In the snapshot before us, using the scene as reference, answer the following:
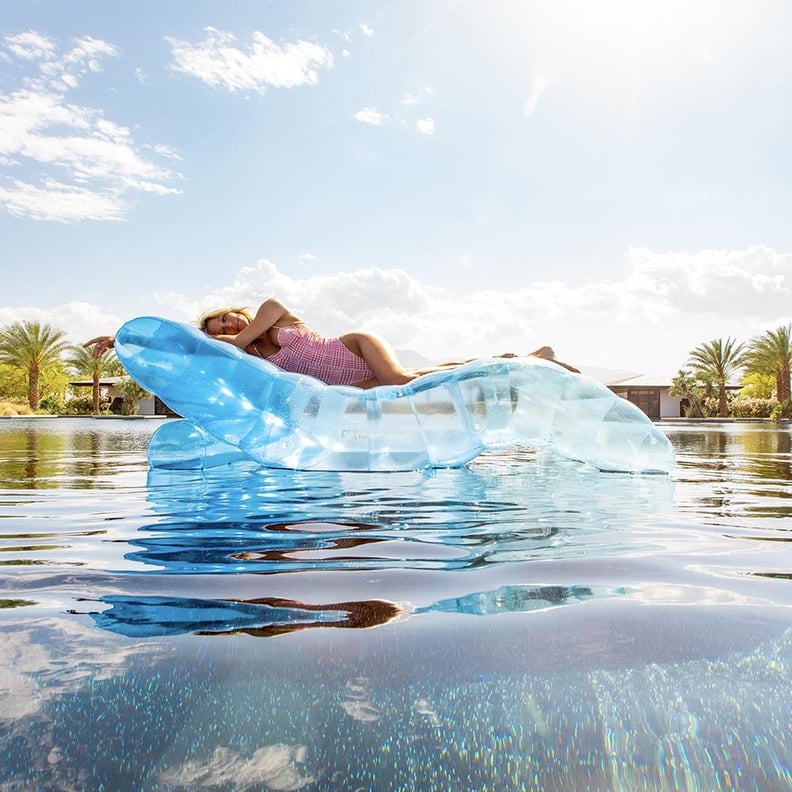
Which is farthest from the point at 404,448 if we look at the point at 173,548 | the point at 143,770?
the point at 143,770

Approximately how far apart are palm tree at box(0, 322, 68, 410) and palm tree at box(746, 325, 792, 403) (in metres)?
39.1

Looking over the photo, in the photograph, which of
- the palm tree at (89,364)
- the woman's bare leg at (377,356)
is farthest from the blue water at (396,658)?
the palm tree at (89,364)

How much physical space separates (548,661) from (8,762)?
0.90m

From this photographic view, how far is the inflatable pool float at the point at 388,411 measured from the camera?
526 centimetres

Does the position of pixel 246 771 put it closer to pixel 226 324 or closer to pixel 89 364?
pixel 226 324

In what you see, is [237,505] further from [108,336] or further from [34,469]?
[34,469]

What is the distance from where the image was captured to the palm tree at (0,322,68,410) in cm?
3978

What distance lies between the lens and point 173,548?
247cm

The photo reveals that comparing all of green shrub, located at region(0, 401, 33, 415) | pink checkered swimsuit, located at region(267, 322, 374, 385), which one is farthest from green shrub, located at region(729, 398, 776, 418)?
green shrub, located at region(0, 401, 33, 415)

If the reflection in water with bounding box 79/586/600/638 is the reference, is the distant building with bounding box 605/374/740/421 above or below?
above

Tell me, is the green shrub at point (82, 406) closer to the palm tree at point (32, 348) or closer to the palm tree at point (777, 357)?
the palm tree at point (32, 348)

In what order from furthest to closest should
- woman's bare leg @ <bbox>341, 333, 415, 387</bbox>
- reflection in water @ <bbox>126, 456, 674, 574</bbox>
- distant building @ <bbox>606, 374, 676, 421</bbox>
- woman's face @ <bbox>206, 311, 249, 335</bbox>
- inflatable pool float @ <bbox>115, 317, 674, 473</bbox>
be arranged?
1. distant building @ <bbox>606, 374, 676, 421</bbox>
2. woman's face @ <bbox>206, 311, 249, 335</bbox>
3. woman's bare leg @ <bbox>341, 333, 415, 387</bbox>
4. inflatable pool float @ <bbox>115, 317, 674, 473</bbox>
5. reflection in water @ <bbox>126, 456, 674, 574</bbox>

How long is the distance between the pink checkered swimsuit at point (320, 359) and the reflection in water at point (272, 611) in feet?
13.3

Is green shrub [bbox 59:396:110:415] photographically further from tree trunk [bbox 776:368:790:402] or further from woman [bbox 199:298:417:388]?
woman [bbox 199:298:417:388]
